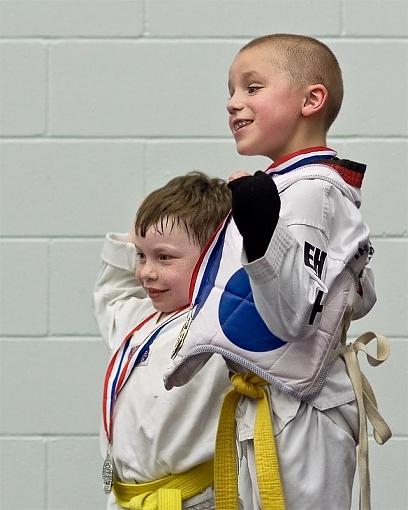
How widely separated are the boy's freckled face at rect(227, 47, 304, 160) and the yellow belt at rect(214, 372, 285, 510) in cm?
49

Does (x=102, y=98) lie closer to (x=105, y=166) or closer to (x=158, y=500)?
(x=105, y=166)

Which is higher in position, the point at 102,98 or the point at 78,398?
the point at 102,98

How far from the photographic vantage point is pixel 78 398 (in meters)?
3.69

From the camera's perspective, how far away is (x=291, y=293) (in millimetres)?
2168

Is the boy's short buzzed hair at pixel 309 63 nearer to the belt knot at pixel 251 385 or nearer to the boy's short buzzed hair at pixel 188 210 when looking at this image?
the boy's short buzzed hair at pixel 188 210

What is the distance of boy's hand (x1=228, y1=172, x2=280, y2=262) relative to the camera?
210 centimetres

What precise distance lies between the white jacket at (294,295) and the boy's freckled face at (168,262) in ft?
1.09

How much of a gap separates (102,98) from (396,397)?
1.31m

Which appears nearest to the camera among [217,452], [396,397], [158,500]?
[217,452]

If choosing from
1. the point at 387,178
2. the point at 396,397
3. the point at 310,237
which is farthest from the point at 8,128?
the point at 310,237

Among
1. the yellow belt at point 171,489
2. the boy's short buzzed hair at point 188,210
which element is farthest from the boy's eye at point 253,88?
the yellow belt at point 171,489

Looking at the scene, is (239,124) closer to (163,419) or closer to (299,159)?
(299,159)

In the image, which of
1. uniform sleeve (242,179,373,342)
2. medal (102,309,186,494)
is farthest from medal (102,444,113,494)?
uniform sleeve (242,179,373,342)

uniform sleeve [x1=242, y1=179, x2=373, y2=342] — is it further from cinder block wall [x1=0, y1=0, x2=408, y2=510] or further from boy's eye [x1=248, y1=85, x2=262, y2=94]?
cinder block wall [x1=0, y1=0, x2=408, y2=510]
